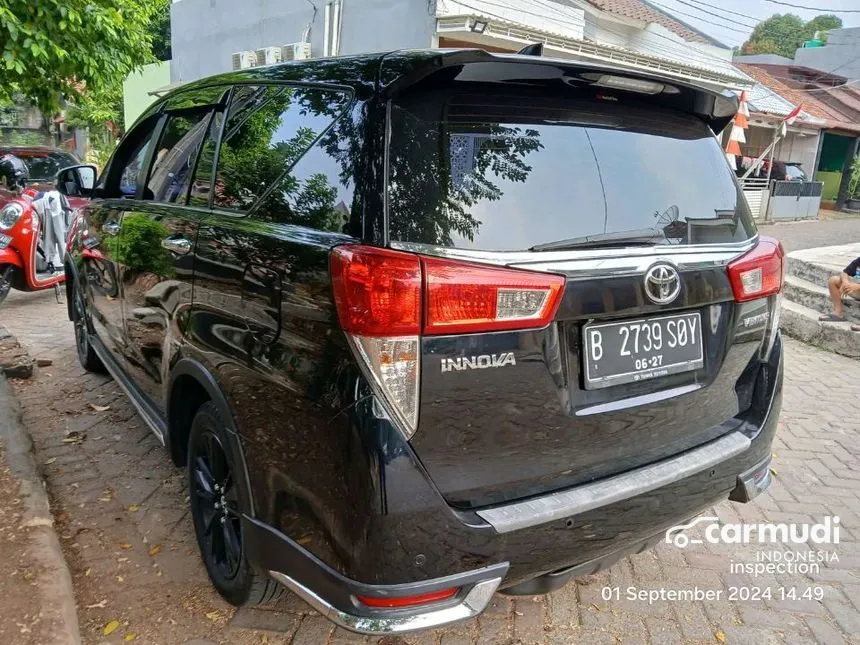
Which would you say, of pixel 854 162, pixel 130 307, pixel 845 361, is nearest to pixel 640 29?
pixel 845 361

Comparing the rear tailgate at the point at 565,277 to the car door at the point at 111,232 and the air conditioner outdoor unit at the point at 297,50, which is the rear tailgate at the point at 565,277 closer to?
the car door at the point at 111,232

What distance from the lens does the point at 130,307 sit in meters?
3.13

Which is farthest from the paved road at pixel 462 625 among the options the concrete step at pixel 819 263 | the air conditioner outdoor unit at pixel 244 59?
the air conditioner outdoor unit at pixel 244 59

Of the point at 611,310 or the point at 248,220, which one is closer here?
the point at 611,310

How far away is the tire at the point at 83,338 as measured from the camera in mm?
4430

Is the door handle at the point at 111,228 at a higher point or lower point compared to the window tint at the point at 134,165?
lower

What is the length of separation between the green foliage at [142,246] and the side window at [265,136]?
362 millimetres

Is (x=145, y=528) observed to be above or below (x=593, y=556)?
below

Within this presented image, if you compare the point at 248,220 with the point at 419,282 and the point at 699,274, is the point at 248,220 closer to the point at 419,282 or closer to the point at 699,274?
the point at 419,282

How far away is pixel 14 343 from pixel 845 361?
7.00m

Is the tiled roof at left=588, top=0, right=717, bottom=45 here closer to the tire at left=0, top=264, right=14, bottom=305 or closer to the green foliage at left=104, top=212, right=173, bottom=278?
the tire at left=0, top=264, right=14, bottom=305

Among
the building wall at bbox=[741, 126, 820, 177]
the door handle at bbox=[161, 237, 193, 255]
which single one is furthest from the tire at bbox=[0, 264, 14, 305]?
the building wall at bbox=[741, 126, 820, 177]

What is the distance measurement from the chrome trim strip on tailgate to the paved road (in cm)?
74

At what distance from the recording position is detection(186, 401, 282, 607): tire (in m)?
2.25
